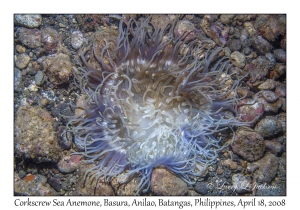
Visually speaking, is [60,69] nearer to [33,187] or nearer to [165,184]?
[33,187]

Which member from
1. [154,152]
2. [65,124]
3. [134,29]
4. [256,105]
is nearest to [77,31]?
[134,29]

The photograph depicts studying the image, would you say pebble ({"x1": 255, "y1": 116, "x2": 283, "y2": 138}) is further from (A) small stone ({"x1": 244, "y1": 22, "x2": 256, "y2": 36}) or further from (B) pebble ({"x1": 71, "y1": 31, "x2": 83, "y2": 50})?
(B) pebble ({"x1": 71, "y1": 31, "x2": 83, "y2": 50})

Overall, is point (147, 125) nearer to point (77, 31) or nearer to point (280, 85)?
point (77, 31)

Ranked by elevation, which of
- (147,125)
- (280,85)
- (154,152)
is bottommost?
(154,152)

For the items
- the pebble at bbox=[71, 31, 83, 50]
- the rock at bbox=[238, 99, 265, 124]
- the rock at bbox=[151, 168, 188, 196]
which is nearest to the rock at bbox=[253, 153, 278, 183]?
the rock at bbox=[238, 99, 265, 124]

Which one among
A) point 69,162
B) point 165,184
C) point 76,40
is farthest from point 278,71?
point 69,162

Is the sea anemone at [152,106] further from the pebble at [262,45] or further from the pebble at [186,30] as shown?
the pebble at [262,45]
